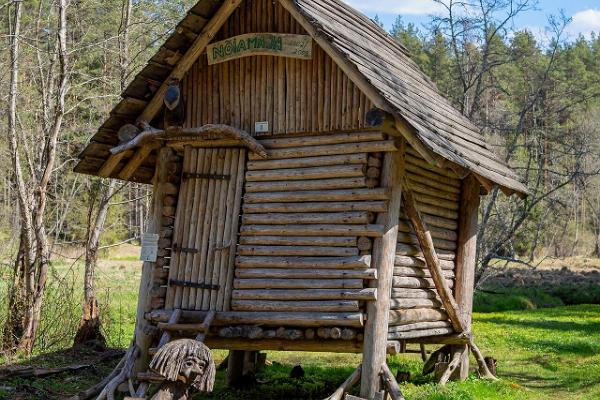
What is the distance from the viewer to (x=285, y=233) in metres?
11.0

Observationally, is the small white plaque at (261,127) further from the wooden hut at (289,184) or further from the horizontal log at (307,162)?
the horizontal log at (307,162)

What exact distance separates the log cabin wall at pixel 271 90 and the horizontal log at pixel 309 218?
3.94ft

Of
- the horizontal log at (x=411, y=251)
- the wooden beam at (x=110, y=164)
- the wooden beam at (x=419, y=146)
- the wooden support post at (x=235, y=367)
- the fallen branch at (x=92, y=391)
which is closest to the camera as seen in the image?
the wooden beam at (x=419, y=146)

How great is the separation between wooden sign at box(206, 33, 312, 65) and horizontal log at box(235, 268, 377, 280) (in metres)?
3.00

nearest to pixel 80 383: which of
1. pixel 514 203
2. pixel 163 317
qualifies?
pixel 163 317

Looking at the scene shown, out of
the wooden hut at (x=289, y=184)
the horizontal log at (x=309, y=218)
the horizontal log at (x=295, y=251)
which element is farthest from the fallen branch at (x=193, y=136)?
the horizontal log at (x=295, y=251)

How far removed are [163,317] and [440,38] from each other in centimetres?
2139

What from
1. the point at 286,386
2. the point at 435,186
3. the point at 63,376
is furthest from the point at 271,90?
the point at 63,376

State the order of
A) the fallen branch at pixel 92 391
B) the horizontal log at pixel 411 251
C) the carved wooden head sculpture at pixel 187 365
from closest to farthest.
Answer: the carved wooden head sculpture at pixel 187 365 < the fallen branch at pixel 92 391 < the horizontal log at pixel 411 251

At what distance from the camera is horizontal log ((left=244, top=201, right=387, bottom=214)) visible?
10.5 meters

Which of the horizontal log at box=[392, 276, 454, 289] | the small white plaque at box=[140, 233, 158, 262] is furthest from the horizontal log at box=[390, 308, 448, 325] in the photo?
the small white plaque at box=[140, 233, 158, 262]

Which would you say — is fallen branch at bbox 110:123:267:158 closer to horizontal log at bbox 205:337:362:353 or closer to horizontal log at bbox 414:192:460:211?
horizontal log at bbox 414:192:460:211

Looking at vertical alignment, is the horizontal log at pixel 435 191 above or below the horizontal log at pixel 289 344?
above

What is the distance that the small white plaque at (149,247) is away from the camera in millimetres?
11680
